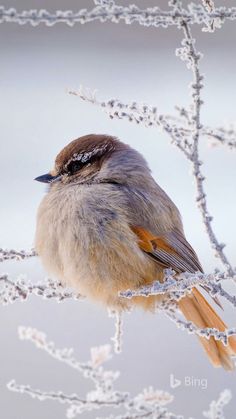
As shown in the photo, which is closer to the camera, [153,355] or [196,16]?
[196,16]

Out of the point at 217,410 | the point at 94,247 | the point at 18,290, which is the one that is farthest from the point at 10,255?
the point at 217,410

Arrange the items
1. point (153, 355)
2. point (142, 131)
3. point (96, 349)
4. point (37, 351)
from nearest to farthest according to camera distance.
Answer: point (96, 349)
point (153, 355)
point (37, 351)
point (142, 131)

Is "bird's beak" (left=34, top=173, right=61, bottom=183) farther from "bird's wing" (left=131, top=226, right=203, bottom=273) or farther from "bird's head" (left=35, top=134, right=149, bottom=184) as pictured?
"bird's wing" (left=131, top=226, right=203, bottom=273)

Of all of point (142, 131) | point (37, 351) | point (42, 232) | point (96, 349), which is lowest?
point (96, 349)

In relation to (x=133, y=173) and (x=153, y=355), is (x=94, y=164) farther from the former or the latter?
(x=153, y=355)

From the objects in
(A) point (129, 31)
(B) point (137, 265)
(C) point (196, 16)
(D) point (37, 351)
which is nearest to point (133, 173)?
(B) point (137, 265)

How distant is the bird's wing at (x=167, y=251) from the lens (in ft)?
6.14

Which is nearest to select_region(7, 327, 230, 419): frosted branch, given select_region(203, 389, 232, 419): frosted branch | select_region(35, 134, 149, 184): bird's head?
select_region(203, 389, 232, 419): frosted branch

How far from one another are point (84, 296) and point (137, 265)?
151mm

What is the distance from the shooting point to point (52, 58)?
20.6 feet

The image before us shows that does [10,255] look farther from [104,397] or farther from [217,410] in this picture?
[217,410]

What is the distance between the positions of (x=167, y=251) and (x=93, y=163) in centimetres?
30

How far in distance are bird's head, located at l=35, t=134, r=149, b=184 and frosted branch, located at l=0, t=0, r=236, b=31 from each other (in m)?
0.81

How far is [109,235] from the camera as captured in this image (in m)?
1.85
